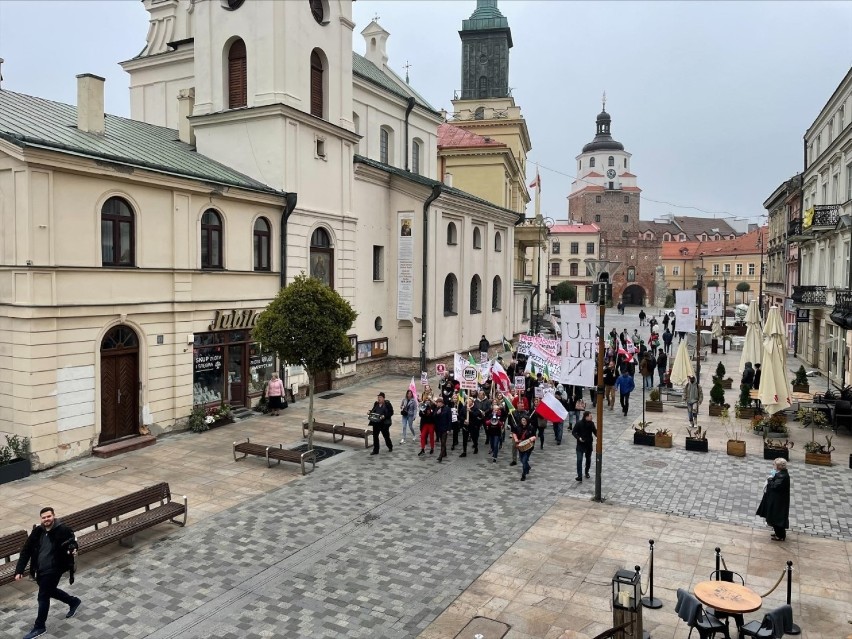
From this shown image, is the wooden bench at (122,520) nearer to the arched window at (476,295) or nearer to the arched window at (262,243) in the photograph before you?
the arched window at (262,243)

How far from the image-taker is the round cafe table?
7.70 meters

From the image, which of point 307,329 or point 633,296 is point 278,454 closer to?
point 307,329

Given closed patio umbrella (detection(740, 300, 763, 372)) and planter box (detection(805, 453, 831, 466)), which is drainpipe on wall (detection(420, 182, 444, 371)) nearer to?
closed patio umbrella (detection(740, 300, 763, 372))

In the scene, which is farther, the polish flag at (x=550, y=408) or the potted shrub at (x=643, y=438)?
the potted shrub at (x=643, y=438)

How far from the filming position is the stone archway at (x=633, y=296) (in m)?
102

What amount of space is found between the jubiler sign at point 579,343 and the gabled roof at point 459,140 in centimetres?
3303

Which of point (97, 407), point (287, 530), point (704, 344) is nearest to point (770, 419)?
point (287, 530)

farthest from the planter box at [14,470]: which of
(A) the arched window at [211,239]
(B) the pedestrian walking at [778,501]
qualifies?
(B) the pedestrian walking at [778,501]

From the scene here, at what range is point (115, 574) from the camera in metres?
10.3

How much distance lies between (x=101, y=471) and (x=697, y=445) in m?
15.6

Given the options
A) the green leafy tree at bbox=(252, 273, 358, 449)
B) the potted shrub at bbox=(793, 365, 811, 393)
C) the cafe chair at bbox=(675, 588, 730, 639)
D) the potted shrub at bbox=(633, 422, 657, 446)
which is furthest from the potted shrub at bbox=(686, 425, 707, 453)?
the potted shrub at bbox=(793, 365, 811, 393)

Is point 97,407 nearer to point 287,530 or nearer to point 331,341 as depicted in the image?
point 331,341

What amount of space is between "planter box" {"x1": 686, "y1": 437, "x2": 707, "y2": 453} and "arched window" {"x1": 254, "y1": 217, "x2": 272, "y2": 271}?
1476 centimetres

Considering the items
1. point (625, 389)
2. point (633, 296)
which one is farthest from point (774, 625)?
point (633, 296)
